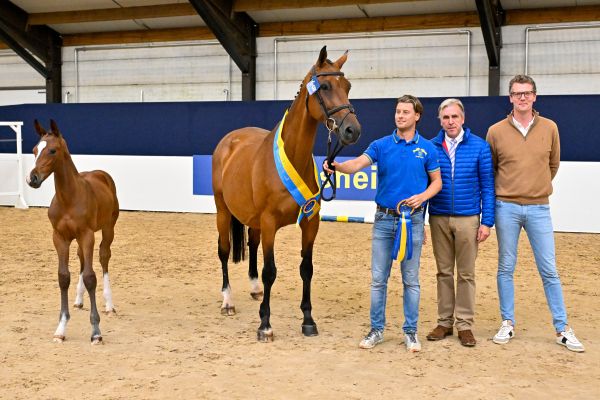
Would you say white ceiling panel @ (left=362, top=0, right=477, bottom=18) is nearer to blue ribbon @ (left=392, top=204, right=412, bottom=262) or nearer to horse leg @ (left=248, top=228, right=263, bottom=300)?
horse leg @ (left=248, top=228, right=263, bottom=300)

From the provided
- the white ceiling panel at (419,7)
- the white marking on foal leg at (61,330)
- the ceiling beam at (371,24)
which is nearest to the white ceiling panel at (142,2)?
the ceiling beam at (371,24)

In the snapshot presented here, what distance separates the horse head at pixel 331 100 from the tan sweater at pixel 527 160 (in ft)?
2.98

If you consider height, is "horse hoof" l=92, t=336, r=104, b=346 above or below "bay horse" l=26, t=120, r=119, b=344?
below

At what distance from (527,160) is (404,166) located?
2.38 ft

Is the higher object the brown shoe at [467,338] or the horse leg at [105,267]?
the horse leg at [105,267]

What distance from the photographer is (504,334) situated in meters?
3.82

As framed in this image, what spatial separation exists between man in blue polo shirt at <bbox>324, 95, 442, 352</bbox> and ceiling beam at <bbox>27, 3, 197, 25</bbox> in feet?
33.3

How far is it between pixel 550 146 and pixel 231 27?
9.75 meters

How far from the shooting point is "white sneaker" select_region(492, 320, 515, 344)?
3.80 metres

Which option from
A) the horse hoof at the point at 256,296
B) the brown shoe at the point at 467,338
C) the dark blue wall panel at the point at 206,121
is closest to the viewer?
the brown shoe at the point at 467,338

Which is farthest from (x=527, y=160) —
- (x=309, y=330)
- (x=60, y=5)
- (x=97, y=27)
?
(x=97, y=27)

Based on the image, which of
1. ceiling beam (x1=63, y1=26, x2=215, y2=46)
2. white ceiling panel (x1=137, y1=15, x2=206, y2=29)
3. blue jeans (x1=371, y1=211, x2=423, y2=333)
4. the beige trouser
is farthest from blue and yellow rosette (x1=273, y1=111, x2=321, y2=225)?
ceiling beam (x1=63, y1=26, x2=215, y2=46)

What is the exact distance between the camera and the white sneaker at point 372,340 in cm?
372

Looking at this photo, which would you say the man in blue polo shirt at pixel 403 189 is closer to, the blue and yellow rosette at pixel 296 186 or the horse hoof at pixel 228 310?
the blue and yellow rosette at pixel 296 186
